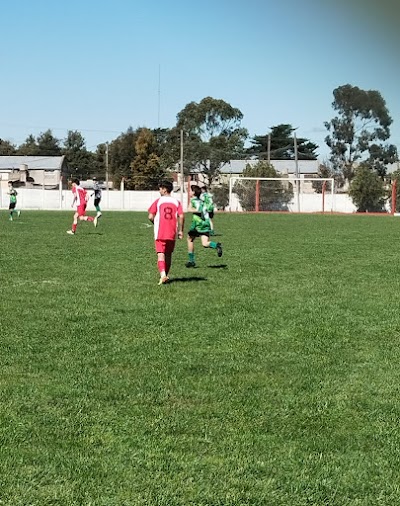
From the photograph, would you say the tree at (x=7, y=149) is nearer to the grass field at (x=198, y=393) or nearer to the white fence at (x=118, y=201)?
the white fence at (x=118, y=201)

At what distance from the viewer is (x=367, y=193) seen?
60500 millimetres

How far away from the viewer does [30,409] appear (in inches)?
200

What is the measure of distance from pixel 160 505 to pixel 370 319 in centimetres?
560

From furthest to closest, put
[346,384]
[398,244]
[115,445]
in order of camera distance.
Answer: [398,244] → [346,384] → [115,445]

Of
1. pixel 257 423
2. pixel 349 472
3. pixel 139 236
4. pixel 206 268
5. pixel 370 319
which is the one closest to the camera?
pixel 349 472

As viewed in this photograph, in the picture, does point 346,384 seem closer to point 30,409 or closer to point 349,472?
point 349,472

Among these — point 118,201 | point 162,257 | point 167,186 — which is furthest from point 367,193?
point 162,257

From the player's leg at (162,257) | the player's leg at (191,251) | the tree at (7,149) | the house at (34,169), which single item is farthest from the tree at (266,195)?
the tree at (7,149)

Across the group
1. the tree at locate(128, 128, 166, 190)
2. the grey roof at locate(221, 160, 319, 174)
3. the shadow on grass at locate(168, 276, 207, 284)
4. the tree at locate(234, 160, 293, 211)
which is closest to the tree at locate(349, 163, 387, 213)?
the tree at locate(234, 160, 293, 211)

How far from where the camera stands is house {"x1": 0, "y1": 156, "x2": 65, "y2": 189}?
88.1 m

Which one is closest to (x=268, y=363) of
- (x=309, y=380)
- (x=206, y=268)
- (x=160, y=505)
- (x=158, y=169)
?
(x=309, y=380)

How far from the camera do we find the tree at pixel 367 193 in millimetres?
60375

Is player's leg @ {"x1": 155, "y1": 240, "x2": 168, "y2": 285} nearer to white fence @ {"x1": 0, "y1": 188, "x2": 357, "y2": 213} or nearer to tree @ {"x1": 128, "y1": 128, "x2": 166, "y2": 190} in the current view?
white fence @ {"x1": 0, "y1": 188, "x2": 357, "y2": 213}

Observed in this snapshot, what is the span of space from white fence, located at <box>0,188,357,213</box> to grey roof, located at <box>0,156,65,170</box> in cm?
3352
